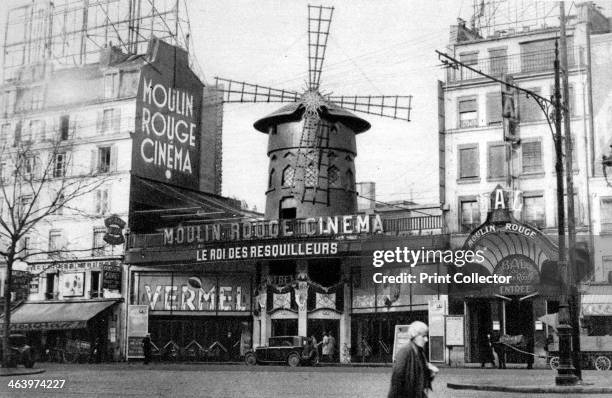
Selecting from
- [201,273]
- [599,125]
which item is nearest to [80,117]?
[201,273]

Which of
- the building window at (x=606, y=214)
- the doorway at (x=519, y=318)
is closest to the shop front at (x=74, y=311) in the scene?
the doorway at (x=519, y=318)

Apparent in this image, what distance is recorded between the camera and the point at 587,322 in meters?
38.8

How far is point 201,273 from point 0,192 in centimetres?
1486

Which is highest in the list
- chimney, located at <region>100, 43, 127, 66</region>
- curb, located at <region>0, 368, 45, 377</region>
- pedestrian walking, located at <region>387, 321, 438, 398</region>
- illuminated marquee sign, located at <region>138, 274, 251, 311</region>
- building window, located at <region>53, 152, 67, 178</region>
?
chimney, located at <region>100, 43, 127, 66</region>

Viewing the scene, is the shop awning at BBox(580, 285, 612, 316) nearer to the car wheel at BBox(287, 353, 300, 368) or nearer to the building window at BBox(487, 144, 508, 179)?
the building window at BBox(487, 144, 508, 179)

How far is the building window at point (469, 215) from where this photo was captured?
4175cm

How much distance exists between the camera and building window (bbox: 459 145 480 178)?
42531 millimetres

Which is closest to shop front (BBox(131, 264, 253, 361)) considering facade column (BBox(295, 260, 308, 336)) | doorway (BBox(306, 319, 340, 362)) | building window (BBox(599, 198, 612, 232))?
facade column (BBox(295, 260, 308, 336))

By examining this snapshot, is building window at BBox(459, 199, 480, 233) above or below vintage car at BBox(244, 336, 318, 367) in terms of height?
above

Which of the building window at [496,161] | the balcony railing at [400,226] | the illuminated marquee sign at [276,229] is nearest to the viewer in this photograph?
the balcony railing at [400,226]

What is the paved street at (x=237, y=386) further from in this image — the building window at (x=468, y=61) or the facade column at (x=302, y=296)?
the building window at (x=468, y=61)

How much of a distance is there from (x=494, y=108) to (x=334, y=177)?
8.93 meters

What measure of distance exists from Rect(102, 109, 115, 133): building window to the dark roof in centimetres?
881

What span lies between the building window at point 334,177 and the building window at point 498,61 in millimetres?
9252
